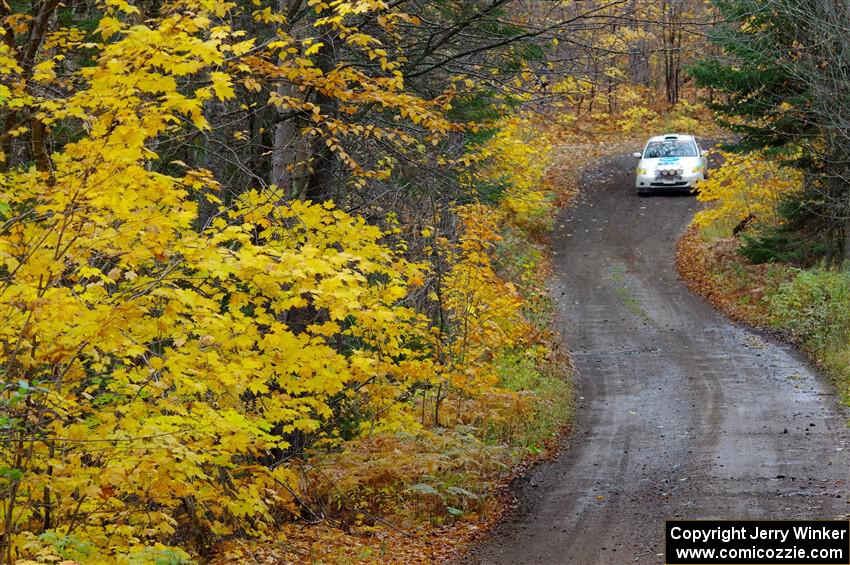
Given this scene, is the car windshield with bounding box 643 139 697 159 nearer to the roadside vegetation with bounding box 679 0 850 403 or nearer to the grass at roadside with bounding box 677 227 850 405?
the grass at roadside with bounding box 677 227 850 405

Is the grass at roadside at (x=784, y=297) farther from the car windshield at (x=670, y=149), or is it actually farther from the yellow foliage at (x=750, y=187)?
the car windshield at (x=670, y=149)

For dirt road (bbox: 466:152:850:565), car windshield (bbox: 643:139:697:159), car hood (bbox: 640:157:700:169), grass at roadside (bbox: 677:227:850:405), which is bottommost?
dirt road (bbox: 466:152:850:565)

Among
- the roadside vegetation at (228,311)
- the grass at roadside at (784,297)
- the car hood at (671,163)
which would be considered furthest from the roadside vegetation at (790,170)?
the car hood at (671,163)

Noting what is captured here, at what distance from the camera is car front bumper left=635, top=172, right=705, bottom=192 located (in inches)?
1198

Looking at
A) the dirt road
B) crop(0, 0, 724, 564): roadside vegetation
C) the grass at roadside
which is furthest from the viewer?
the grass at roadside

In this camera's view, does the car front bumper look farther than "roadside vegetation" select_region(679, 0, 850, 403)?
Yes

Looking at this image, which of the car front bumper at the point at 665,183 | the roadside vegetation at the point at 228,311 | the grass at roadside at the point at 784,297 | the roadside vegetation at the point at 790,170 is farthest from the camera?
the car front bumper at the point at 665,183

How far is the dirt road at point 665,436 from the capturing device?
342 inches

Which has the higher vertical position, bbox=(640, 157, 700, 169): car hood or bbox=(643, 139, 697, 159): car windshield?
bbox=(643, 139, 697, 159): car windshield

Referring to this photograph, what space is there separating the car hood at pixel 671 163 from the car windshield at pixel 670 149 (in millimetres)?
139

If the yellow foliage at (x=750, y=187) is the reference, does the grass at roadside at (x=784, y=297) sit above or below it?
below

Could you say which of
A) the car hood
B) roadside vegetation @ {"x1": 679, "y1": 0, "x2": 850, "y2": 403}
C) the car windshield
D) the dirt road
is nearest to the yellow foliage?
roadside vegetation @ {"x1": 679, "y1": 0, "x2": 850, "y2": 403}

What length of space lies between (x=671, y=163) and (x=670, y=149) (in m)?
0.52

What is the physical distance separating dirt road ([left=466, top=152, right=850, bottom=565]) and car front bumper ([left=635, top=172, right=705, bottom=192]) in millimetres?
8463
